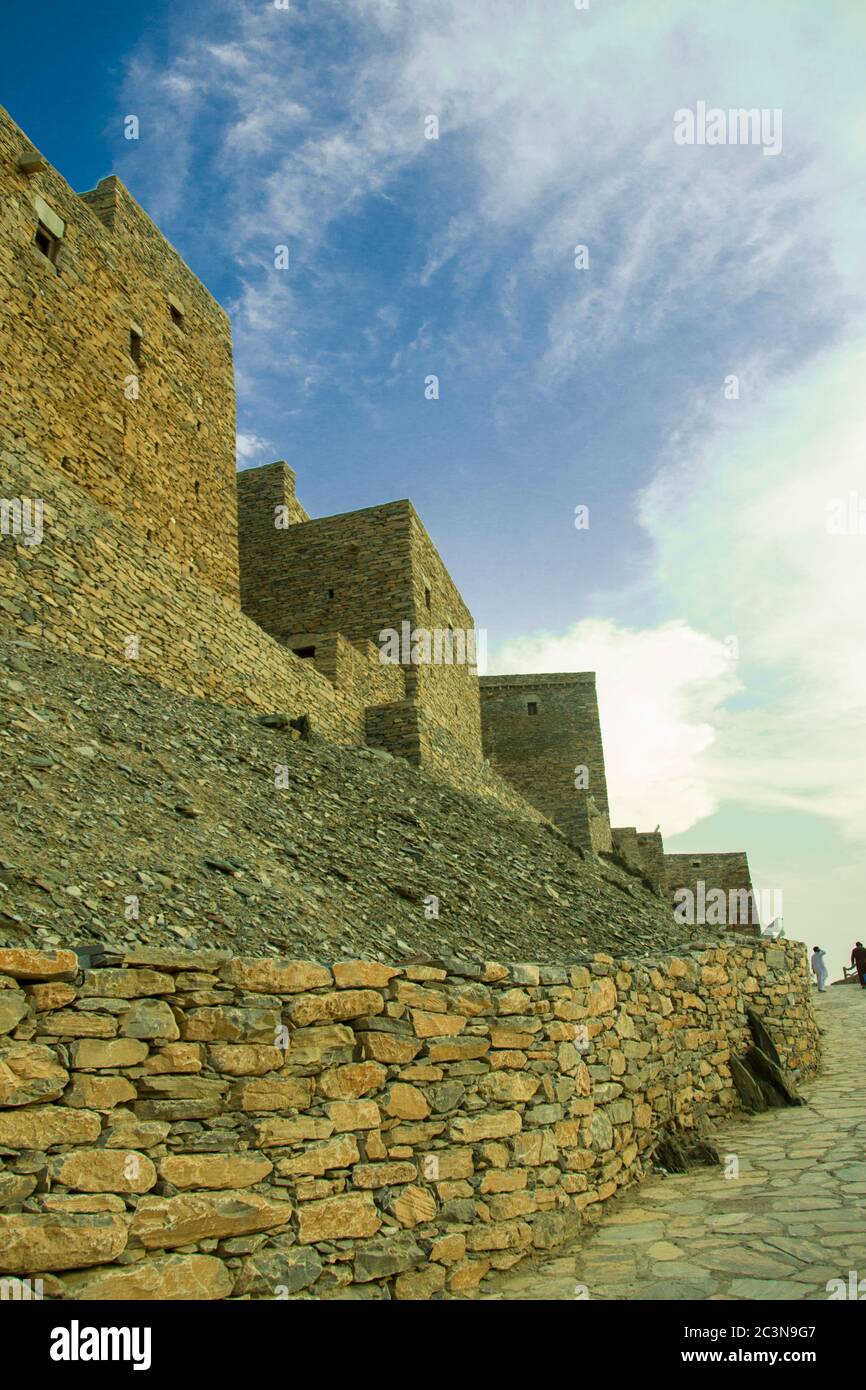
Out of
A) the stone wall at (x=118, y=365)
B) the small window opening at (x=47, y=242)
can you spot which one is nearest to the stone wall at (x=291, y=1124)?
the stone wall at (x=118, y=365)

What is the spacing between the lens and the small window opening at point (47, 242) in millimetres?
12078

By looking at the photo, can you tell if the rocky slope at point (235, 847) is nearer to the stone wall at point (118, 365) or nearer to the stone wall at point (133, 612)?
the stone wall at point (133, 612)

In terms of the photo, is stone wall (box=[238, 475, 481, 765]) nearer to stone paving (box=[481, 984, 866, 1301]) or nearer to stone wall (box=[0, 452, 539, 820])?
stone wall (box=[0, 452, 539, 820])

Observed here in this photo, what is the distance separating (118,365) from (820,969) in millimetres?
19974

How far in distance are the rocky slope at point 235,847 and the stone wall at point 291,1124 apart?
966 mm

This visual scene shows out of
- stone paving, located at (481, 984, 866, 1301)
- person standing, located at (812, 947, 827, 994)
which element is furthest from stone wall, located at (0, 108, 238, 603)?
person standing, located at (812, 947, 827, 994)

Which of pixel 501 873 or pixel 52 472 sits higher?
pixel 52 472

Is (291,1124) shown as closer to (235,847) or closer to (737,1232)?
(737,1232)

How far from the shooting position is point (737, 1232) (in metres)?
5.84

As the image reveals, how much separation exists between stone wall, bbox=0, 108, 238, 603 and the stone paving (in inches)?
386
